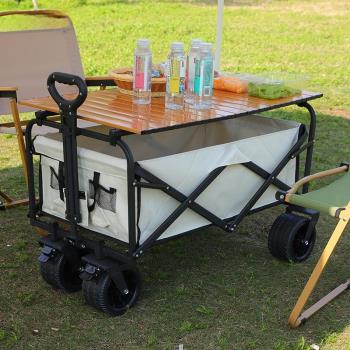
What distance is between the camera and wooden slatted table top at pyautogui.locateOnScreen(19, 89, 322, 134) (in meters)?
2.80

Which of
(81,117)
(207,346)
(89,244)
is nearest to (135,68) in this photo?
(81,117)

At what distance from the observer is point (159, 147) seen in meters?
3.60

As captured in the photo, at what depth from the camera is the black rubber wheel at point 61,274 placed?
3043 millimetres

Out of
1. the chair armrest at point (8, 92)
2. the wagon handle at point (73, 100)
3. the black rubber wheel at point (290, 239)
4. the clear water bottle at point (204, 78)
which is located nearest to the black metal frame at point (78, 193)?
the wagon handle at point (73, 100)

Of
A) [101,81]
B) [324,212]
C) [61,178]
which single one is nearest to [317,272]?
[324,212]

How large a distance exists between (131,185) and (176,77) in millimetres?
671

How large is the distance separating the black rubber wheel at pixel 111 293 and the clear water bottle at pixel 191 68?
2.82ft

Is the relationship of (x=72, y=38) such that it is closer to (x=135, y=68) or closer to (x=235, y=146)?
(x=135, y=68)

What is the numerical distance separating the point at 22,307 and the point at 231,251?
114 centimetres

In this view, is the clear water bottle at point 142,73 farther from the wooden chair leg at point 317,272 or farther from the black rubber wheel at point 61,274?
the wooden chair leg at point 317,272

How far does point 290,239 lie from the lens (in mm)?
3332

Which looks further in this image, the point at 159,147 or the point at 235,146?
the point at 159,147

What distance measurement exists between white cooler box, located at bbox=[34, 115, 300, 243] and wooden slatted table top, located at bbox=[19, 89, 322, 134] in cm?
14

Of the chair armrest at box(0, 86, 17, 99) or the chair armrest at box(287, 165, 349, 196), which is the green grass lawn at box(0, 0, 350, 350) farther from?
the chair armrest at box(0, 86, 17, 99)
